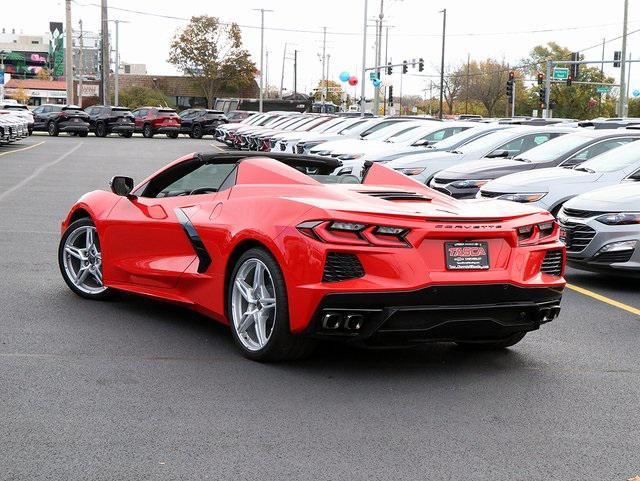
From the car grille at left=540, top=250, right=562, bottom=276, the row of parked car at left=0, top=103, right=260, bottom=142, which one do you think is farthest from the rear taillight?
the row of parked car at left=0, top=103, right=260, bottom=142

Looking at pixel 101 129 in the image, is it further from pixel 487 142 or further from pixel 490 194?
pixel 490 194

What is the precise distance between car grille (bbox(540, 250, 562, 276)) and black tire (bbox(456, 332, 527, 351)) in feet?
1.78

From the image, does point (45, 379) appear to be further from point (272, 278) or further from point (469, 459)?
point (469, 459)

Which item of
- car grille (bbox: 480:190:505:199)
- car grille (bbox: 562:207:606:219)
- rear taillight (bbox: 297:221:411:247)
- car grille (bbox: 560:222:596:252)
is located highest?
rear taillight (bbox: 297:221:411:247)

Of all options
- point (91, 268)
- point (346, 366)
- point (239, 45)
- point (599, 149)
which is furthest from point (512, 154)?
point (239, 45)

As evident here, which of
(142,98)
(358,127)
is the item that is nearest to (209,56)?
(142,98)

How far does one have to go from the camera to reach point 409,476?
14.8 feet

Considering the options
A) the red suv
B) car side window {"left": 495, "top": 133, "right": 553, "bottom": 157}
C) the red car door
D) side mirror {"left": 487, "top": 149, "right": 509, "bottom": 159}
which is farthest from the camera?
the red suv

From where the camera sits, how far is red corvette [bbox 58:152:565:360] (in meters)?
5.91

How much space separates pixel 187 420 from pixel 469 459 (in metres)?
1.44

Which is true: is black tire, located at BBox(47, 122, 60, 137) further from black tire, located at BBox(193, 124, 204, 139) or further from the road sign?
the road sign

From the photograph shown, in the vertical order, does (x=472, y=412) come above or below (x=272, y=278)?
below

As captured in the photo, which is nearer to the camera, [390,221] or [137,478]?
[137,478]

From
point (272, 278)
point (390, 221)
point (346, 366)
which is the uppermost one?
point (390, 221)
